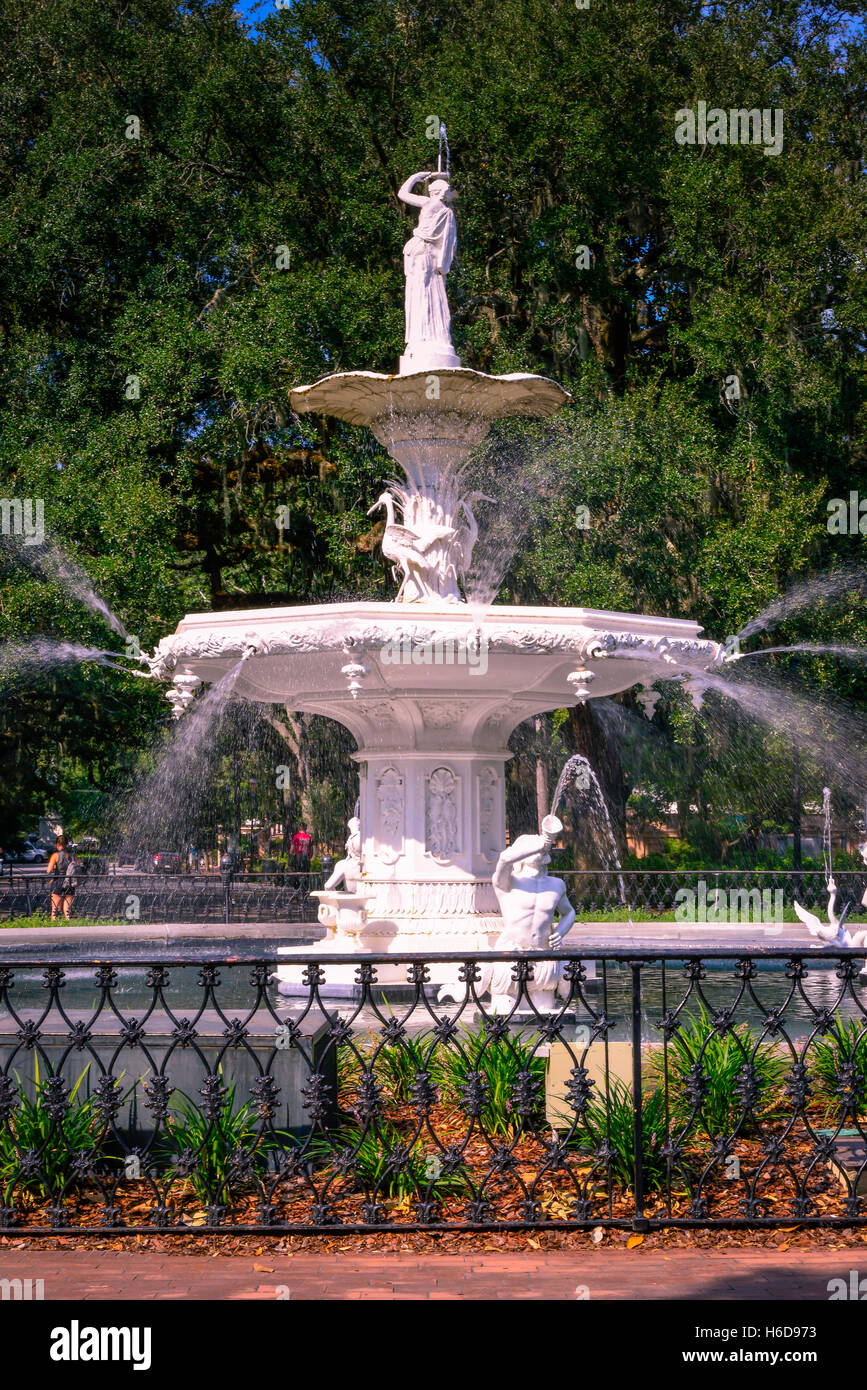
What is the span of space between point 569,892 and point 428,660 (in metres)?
11.8

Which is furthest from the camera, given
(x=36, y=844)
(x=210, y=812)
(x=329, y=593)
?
(x=36, y=844)

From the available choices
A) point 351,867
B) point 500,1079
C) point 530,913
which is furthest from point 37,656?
point 500,1079

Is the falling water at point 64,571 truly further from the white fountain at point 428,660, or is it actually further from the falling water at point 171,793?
the white fountain at point 428,660

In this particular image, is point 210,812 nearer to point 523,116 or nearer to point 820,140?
point 523,116

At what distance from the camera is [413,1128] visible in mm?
6520

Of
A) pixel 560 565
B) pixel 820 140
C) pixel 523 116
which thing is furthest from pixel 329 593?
pixel 820 140

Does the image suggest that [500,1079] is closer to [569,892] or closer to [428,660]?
[428,660]

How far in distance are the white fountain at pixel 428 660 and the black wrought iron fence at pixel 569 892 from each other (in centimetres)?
784

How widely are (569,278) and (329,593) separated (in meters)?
6.42

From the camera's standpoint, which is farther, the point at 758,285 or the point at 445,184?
the point at 758,285

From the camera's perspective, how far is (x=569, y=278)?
22.4 m

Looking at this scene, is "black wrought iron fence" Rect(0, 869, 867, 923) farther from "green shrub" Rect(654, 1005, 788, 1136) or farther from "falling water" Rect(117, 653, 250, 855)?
"green shrub" Rect(654, 1005, 788, 1136)

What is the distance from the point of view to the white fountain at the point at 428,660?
999cm

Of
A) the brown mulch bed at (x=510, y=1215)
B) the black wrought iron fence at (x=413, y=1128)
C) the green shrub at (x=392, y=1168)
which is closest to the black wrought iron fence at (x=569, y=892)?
the black wrought iron fence at (x=413, y=1128)
